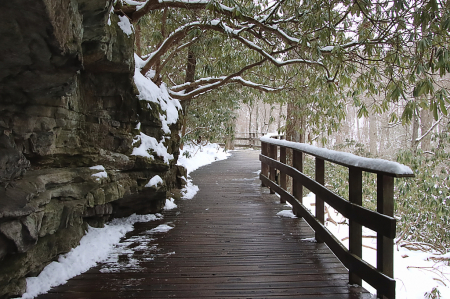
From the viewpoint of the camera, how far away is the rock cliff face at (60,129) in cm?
218

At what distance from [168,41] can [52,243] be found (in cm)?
404

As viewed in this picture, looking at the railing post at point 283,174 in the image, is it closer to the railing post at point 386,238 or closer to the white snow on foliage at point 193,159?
the railing post at point 386,238

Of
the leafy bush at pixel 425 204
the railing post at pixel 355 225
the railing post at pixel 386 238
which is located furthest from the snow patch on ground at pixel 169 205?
the leafy bush at pixel 425 204

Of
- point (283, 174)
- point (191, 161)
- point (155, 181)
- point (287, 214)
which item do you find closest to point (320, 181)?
point (287, 214)

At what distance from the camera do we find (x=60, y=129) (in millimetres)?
3430

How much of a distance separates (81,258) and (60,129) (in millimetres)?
1390

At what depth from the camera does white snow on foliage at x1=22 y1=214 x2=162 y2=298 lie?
2803mm

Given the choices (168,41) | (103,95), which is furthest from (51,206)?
(168,41)

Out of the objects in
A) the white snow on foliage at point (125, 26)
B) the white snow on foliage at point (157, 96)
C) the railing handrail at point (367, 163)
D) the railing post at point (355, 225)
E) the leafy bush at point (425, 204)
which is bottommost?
the leafy bush at point (425, 204)

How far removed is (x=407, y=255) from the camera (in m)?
8.45

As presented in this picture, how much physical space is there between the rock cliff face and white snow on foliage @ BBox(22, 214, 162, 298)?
0.29 ft

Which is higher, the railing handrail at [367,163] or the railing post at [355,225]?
the railing handrail at [367,163]

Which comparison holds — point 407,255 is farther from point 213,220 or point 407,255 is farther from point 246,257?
point 246,257

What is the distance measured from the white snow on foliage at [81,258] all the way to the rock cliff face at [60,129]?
89 mm
